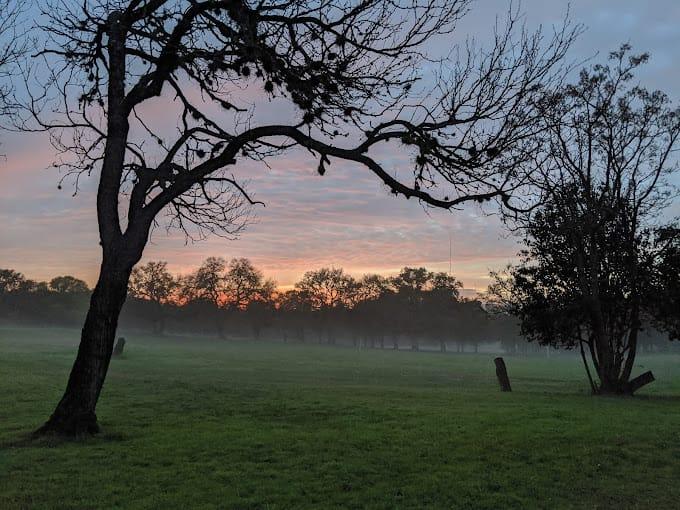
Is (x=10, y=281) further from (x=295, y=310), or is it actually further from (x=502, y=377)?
(x=502, y=377)

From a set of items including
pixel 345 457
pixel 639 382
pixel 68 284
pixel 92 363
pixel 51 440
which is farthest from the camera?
pixel 68 284

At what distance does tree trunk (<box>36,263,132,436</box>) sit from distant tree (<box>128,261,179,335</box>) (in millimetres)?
116618

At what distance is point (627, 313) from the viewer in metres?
27.3

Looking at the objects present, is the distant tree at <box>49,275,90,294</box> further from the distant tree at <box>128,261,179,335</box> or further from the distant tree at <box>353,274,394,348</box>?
the distant tree at <box>353,274,394,348</box>

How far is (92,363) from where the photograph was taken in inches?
515

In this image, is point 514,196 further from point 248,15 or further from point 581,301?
point 581,301

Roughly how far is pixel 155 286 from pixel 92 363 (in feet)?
388

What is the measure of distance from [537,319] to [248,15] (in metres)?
20.7

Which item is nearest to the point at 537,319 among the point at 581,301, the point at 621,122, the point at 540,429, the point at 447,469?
the point at 581,301

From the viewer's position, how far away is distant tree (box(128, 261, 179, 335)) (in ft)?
411

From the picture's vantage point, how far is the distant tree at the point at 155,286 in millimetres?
125250

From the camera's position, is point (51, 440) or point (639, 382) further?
point (639, 382)

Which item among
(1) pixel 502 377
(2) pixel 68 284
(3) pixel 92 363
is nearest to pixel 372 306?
(2) pixel 68 284

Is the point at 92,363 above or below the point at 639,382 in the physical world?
above
